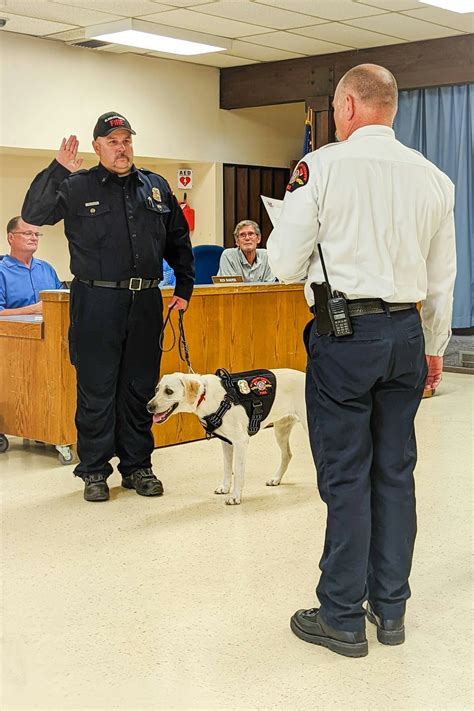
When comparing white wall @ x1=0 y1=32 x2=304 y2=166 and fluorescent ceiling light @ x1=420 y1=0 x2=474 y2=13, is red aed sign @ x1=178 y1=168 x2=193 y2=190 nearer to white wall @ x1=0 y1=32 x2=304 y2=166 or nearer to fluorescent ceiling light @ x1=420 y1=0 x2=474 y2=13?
white wall @ x1=0 y1=32 x2=304 y2=166

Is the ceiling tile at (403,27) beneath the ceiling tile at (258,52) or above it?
beneath

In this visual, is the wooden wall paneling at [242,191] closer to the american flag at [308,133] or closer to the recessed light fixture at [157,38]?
the american flag at [308,133]

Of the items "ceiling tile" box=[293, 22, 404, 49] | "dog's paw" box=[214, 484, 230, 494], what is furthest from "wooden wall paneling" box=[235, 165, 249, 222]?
"dog's paw" box=[214, 484, 230, 494]

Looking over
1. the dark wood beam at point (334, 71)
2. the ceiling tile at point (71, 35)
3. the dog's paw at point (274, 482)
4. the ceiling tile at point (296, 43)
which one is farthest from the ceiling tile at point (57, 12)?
the dog's paw at point (274, 482)

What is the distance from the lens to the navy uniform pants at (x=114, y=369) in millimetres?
4367

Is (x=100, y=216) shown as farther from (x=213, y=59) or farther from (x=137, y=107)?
(x=213, y=59)

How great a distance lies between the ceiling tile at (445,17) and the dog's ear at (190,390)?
12.9 feet

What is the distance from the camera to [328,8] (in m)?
6.95

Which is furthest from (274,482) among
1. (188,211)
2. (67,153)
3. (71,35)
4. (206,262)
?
(188,211)

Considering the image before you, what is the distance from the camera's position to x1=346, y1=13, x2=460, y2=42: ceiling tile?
24.0 ft

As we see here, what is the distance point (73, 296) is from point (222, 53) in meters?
4.97

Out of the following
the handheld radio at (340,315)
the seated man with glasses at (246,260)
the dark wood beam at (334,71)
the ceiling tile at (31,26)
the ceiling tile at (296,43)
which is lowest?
the handheld radio at (340,315)

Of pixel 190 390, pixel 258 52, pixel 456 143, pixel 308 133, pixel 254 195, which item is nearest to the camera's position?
pixel 190 390

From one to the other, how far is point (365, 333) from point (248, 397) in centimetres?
171
